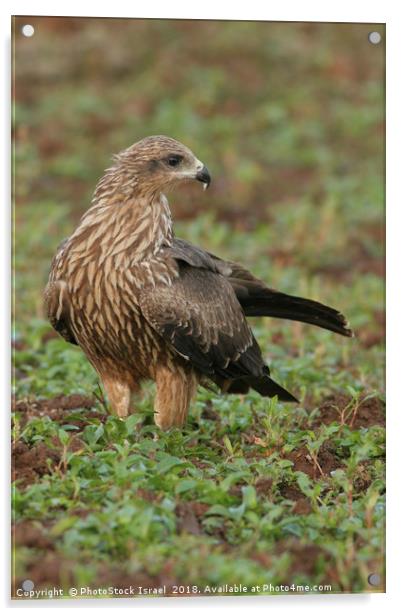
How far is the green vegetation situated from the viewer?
567 cm

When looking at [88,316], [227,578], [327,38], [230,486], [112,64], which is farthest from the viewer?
[112,64]

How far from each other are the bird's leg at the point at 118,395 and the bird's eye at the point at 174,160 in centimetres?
131

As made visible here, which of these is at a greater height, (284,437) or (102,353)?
(102,353)

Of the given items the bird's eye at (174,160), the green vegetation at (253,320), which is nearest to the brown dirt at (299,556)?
the green vegetation at (253,320)

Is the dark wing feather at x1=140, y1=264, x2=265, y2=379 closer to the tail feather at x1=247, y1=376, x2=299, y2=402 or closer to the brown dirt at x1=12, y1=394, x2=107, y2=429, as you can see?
the tail feather at x1=247, y1=376, x2=299, y2=402

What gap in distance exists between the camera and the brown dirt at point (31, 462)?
6094 mm

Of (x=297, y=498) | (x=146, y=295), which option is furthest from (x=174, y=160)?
(x=297, y=498)

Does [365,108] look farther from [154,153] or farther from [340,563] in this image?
[340,563]

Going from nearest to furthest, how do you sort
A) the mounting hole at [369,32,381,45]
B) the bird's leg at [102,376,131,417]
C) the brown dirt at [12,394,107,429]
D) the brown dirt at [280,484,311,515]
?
the brown dirt at [280,484,311,515], the mounting hole at [369,32,381,45], the bird's leg at [102,376,131,417], the brown dirt at [12,394,107,429]

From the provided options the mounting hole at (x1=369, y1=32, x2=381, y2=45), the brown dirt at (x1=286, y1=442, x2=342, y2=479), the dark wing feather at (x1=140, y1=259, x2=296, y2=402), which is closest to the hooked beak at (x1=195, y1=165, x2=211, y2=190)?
the dark wing feather at (x1=140, y1=259, x2=296, y2=402)

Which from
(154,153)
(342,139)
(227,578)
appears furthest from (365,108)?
(227,578)

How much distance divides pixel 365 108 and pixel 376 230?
4.29ft

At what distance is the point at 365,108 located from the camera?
12.1 metres

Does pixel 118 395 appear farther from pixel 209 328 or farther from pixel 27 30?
pixel 27 30
